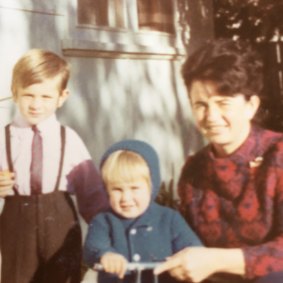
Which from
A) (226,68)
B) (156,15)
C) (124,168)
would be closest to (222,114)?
(226,68)

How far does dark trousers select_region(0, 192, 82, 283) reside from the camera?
3.59 ft

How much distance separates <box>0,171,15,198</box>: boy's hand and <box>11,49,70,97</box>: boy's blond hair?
129 millimetres

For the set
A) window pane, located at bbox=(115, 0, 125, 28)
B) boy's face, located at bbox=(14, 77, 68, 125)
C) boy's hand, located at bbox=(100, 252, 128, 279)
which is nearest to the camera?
boy's hand, located at bbox=(100, 252, 128, 279)

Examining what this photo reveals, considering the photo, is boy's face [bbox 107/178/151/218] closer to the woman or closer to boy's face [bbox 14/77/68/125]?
the woman

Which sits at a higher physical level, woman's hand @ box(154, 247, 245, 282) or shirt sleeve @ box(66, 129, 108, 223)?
shirt sleeve @ box(66, 129, 108, 223)

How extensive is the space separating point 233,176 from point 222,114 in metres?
0.10

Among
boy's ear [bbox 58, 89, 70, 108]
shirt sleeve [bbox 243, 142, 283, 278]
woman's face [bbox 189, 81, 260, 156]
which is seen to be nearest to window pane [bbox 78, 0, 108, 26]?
boy's ear [bbox 58, 89, 70, 108]

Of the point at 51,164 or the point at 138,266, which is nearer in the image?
the point at 138,266

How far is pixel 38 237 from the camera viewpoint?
1106 millimetres

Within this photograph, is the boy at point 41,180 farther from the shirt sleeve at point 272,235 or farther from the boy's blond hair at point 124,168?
the shirt sleeve at point 272,235

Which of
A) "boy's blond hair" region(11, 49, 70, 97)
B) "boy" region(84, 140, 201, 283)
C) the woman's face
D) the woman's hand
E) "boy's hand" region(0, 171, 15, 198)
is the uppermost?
"boy's blond hair" region(11, 49, 70, 97)

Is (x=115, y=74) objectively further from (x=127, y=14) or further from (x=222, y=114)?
(x=222, y=114)

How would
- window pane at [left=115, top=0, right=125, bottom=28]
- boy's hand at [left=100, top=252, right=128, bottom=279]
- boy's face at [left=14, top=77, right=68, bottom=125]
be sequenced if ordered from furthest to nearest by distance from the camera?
1. window pane at [left=115, top=0, right=125, bottom=28]
2. boy's face at [left=14, top=77, right=68, bottom=125]
3. boy's hand at [left=100, top=252, right=128, bottom=279]

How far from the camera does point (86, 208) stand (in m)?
1.11
